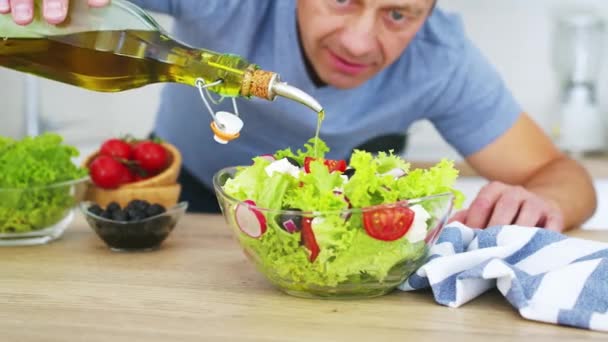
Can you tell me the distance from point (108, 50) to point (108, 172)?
1.34ft

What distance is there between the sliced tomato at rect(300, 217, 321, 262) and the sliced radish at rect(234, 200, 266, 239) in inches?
1.8

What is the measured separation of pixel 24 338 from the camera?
2.64ft

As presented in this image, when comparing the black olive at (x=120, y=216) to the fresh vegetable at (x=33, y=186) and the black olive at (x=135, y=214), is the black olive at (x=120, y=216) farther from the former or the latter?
the fresh vegetable at (x=33, y=186)

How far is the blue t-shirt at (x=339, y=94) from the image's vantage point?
1642 mm

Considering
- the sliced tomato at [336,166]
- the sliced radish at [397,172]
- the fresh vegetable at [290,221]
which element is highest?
the sliced radish at [397,172]

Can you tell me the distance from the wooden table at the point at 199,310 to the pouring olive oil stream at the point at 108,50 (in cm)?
23

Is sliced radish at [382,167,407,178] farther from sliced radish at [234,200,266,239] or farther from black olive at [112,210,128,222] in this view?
black olive at [112,210,128,222]

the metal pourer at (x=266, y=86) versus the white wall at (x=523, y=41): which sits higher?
the metal pourer at (x=266, y=86)

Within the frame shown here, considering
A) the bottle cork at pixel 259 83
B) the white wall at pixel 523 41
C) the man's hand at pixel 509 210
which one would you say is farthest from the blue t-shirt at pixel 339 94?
the white wall at pixel 523 41

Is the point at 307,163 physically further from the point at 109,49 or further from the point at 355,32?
the point at 355,32

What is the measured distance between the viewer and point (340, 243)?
34.3 inches

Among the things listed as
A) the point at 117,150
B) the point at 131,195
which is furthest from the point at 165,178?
the point at 117,150

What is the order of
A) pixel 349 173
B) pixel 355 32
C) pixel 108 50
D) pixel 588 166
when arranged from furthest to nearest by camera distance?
pixel 588 166 < pixel 355 32 < pixel 108 50 < pixel 349 173

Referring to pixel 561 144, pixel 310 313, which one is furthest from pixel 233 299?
pixel 561 144
